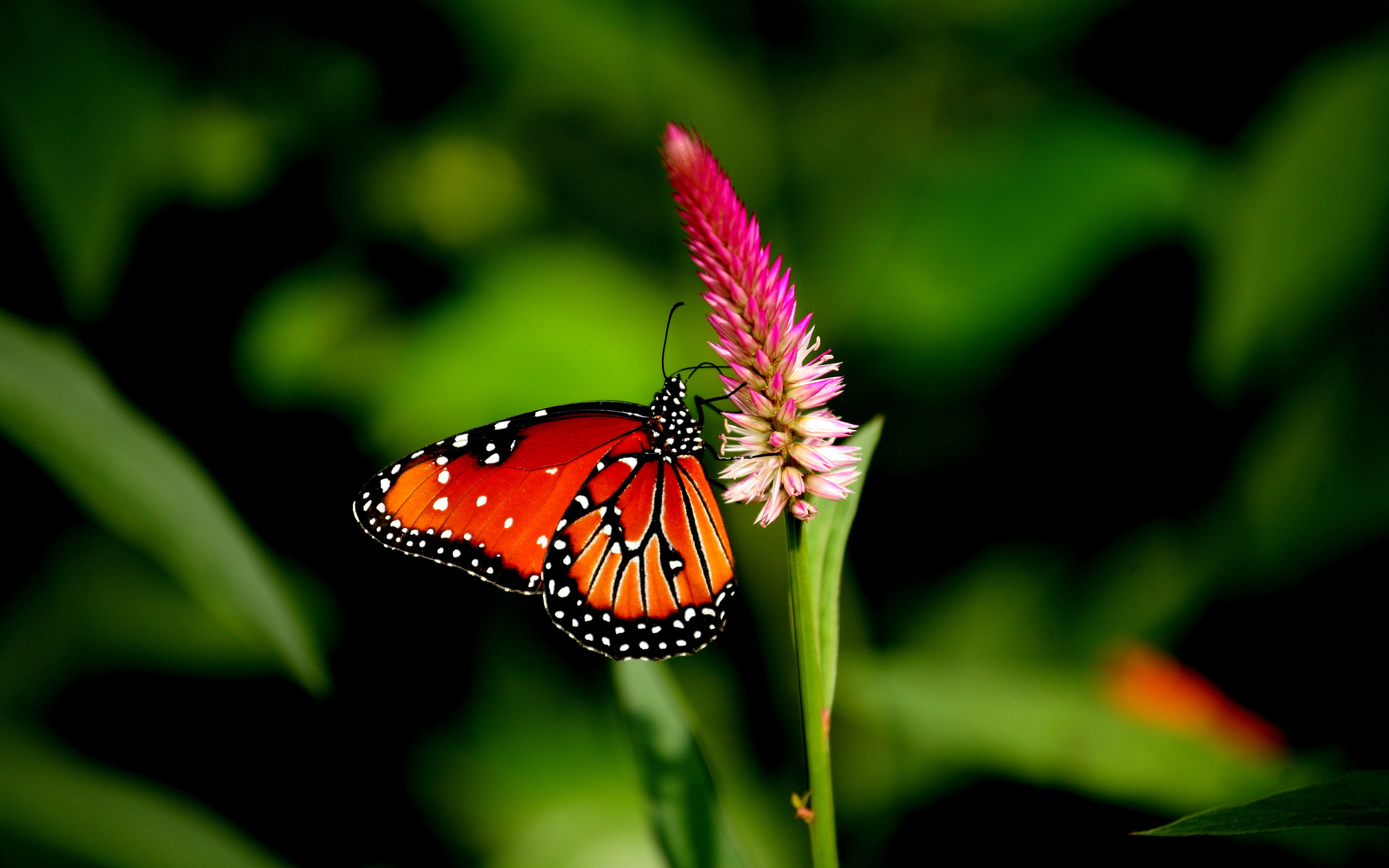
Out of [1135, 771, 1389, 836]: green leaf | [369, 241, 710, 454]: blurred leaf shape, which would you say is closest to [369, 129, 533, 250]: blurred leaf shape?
[369, 241, 710, 454]: blurred leaf shape

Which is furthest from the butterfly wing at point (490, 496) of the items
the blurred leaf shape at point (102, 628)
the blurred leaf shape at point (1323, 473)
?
the blurred leaf shape at point (1323, 473)

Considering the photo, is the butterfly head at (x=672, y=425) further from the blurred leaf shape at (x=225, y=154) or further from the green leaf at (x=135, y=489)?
the blurred leaf shape at (x=225, y=154)

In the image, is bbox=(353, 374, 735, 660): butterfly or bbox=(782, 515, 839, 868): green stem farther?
bbox=(353, 374, 735, 660): butterfly

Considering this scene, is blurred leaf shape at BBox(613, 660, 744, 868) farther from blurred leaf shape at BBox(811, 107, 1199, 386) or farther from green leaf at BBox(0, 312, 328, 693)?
blurred leaf shape at BBox(811, 107, 1199, 386)

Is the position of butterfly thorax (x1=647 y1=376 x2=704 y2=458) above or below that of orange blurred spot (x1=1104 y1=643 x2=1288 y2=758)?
above

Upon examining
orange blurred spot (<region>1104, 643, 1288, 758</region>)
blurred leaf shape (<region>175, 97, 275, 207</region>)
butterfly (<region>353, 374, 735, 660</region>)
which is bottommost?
orange blurred spot (<region>1104, 643, 1288, 758</region>)

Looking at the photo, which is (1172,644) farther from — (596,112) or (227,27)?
(227,27)
